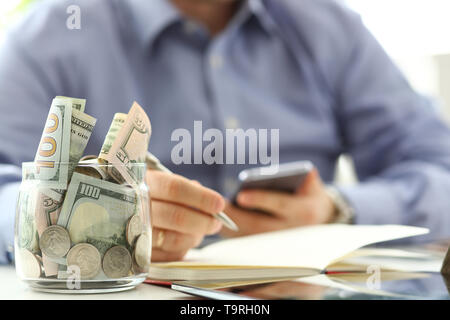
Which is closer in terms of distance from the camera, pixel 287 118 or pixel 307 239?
pixel 307 239

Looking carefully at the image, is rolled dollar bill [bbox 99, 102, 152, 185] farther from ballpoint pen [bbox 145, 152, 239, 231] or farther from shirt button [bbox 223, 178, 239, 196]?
shirt button [bbox 223, 178, 239, 196]

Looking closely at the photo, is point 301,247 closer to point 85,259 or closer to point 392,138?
point 85,259

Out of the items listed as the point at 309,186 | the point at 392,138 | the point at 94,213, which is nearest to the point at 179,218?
the point at 94,213

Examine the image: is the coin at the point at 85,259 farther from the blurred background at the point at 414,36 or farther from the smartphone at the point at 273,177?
the blurred background at the point at 414,36

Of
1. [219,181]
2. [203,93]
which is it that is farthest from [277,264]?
[203,93]

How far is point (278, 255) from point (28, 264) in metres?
0.23

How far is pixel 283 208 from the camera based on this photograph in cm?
78

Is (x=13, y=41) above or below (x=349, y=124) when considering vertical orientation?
above

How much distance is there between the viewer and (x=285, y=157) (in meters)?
1.09

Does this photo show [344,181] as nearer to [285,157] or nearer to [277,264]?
[285,157]

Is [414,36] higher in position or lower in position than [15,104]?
higher
